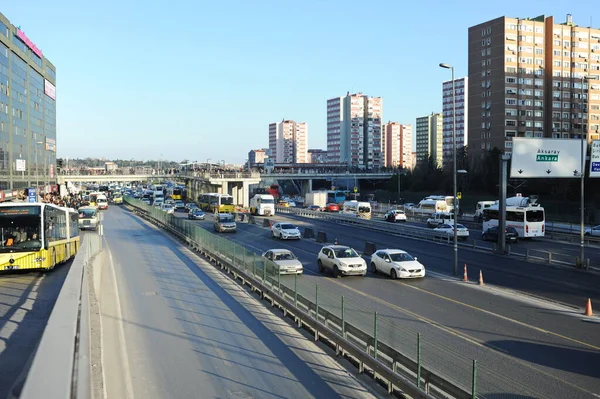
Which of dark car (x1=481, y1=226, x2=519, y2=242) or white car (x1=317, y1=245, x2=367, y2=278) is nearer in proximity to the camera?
white car (x1=317, y1=245, x2=367, y2=278)

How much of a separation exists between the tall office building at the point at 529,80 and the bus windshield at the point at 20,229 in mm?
78617

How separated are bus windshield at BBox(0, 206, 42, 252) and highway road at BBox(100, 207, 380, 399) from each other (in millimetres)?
3257

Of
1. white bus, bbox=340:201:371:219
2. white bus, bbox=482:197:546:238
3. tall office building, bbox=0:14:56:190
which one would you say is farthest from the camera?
white bus, bbox=340:201:371:219

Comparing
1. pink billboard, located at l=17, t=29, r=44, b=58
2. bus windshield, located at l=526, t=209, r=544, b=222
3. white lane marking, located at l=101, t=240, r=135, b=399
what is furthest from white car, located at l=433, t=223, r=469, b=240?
pink billboard, located at l=17, t=29, r=44, b=58

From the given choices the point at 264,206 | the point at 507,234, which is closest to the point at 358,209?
the point at 264,206

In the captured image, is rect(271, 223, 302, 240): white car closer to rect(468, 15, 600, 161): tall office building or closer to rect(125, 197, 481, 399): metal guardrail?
rect(125, 197, 481, 399): metal guardrail

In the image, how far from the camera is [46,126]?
3733 inches

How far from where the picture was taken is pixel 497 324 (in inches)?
612

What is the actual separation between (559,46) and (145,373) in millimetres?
96316

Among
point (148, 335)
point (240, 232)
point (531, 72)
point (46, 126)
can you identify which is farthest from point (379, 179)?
point (148, 335)

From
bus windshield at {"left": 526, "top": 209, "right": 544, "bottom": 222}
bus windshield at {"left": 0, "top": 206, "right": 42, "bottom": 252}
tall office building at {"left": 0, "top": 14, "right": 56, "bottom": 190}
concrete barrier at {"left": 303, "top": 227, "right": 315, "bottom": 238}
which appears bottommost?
concrete barrier at {"left": 303, "top": 227, "right": 315, "bottom": 238}

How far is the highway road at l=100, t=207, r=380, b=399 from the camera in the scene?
1016cm

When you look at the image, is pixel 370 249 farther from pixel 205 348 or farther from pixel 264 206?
pixel 264 206

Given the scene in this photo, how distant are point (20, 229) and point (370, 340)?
16373 mm
